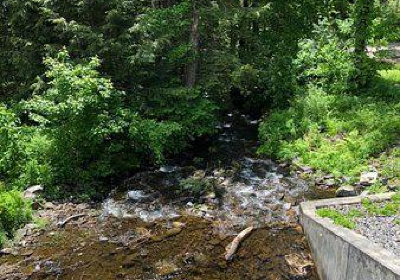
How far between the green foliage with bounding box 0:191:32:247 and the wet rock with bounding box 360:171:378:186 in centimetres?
955

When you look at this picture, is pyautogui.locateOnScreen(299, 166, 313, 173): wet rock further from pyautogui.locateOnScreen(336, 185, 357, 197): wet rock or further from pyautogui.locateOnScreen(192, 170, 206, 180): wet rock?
pyautogui.locateOnScreen(192, 170, 206, 180): wet rock

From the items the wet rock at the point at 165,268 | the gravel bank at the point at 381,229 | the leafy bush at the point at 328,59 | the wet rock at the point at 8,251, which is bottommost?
the wet rock at the point at 8,251

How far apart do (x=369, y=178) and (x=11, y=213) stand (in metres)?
10.0

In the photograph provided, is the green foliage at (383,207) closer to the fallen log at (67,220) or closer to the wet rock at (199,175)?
the wet rock at (199,175)

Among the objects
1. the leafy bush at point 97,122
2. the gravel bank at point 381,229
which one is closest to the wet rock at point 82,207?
the leafy bush at point 97,122

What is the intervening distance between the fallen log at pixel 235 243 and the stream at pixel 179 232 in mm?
127

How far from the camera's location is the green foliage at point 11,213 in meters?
9.08

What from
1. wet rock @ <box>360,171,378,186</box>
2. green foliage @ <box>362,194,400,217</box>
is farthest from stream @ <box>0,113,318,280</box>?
green foliage @ <box>362,194,400,217</box>

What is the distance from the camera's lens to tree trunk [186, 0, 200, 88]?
13.8 metres

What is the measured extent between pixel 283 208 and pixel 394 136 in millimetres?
5053

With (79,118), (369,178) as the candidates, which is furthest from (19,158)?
(369,178)

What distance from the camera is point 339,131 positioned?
1348 cm

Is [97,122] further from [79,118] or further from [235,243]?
[235,243]

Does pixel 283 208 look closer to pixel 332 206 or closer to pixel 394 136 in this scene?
pixel 332 206
